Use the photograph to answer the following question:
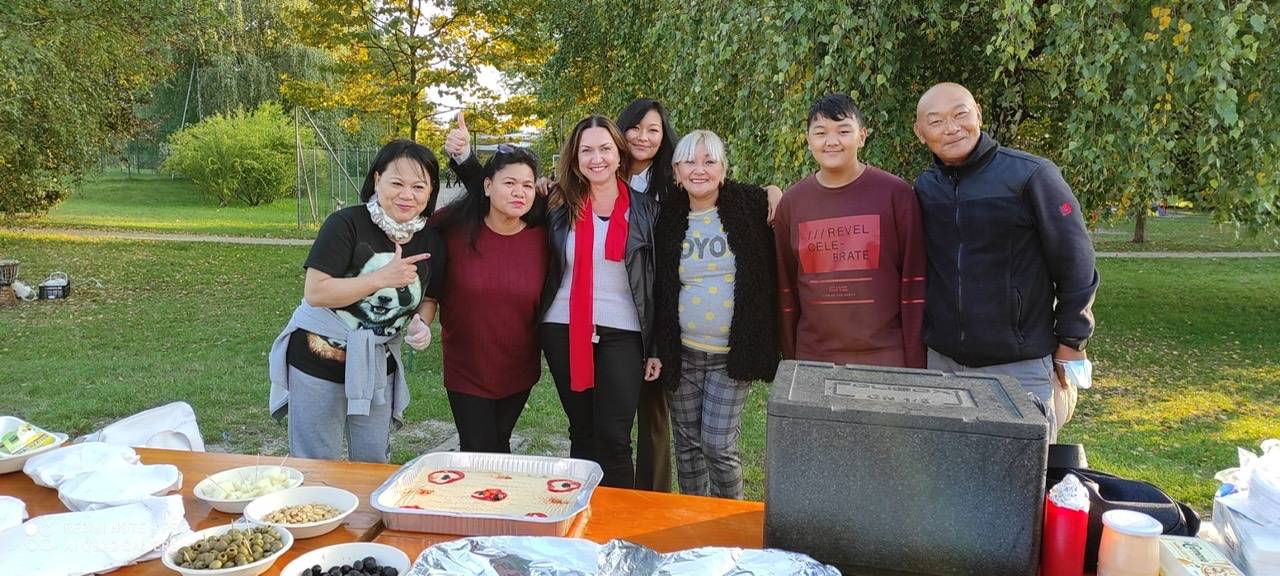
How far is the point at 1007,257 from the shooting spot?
2.54 meters

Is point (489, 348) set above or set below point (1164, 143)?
below

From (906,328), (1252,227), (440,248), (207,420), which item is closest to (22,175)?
(207,420)

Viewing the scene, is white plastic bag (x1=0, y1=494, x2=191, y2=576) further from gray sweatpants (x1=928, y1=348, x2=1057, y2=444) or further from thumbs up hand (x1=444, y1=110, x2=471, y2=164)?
gray sweatpants (x1=928, y1=348, x2=1057, y2=444)

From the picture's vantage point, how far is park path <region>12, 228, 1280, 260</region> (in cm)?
1560

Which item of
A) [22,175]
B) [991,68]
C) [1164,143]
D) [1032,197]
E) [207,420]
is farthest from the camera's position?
[22,175]

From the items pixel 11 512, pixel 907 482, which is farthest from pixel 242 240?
pixel 907 482

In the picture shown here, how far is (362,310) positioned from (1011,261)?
2.10 meters

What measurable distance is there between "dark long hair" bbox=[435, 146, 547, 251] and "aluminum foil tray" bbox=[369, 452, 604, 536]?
3.05ft

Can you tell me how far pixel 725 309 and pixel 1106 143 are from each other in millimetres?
2529

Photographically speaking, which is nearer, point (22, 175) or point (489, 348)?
point (489, 348)

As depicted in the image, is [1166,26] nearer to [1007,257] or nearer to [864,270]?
[1007,257]

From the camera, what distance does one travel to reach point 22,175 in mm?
12758

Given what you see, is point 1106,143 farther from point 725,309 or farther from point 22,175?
→ point 22,175

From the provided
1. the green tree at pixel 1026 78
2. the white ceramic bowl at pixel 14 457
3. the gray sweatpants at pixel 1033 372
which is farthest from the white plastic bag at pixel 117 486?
the green tree at pixel 1026 78
